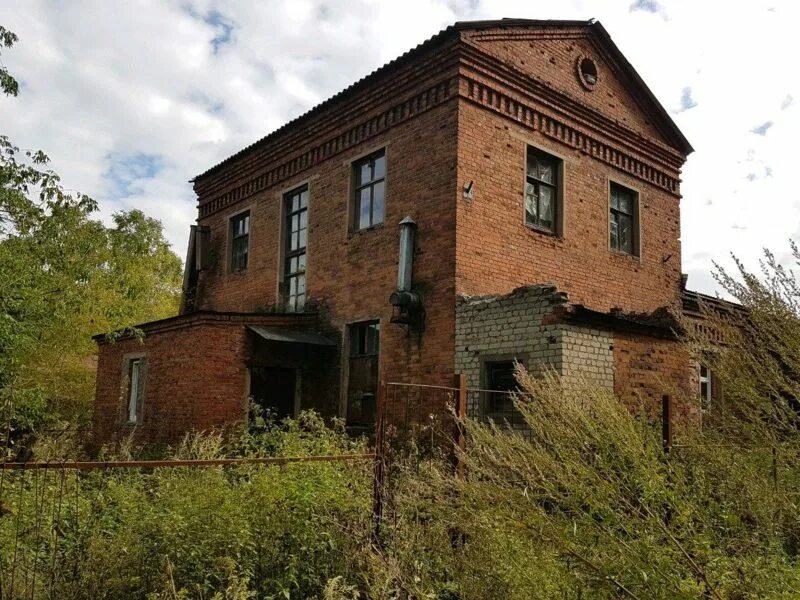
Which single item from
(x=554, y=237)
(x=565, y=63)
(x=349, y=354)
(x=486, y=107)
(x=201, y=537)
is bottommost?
(x=201, y=537)

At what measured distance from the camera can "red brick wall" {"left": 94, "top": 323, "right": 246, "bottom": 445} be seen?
12078mm

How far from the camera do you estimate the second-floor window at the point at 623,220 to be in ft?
45.8

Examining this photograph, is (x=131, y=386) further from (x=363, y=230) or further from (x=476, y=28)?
(x=476, y=28)

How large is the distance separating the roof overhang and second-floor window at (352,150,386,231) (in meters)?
2.22

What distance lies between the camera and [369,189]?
13086 millimetres

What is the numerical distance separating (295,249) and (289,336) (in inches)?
120

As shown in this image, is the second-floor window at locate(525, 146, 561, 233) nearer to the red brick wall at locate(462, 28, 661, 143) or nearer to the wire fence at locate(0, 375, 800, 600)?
the red brick wall at locate(462, 28, 661, 143)

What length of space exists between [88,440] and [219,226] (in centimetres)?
593

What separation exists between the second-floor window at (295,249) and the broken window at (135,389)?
3.44 meters

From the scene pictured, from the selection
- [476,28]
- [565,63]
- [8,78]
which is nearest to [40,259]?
[8,78]

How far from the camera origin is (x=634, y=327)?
10141 mm

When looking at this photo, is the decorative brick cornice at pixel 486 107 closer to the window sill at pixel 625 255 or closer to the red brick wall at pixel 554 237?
the red brick wall at pixel 554 237

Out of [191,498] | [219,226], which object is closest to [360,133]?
[219,226]

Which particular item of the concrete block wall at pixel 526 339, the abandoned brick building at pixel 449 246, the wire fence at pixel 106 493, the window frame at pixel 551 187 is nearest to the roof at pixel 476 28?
the abandoned brick building at pixel 449 246
